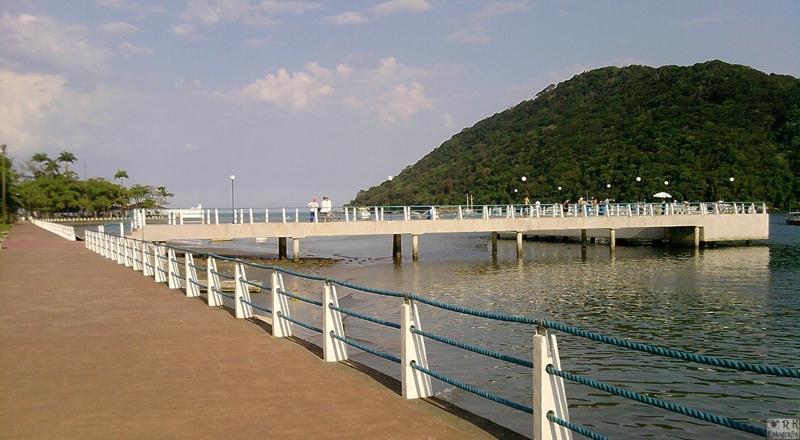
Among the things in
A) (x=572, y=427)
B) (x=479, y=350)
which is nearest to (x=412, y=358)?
(x=479, y=350)

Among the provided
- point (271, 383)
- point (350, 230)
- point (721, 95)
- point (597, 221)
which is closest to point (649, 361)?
point (271, 383)

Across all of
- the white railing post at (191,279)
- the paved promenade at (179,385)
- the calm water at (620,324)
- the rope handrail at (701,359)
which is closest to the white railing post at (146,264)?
the calm water at (620,324)

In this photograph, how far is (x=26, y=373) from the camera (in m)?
8.90

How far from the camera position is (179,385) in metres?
8.19

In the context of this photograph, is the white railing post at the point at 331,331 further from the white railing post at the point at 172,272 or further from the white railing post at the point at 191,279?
the white railing post at the point at 172,272

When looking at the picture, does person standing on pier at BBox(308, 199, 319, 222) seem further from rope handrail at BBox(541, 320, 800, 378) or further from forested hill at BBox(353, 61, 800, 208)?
forested hill at BBox(353, 61, 800, 208)

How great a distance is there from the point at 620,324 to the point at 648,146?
4474 inches

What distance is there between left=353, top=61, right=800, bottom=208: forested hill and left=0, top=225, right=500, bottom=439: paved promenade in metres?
82.3

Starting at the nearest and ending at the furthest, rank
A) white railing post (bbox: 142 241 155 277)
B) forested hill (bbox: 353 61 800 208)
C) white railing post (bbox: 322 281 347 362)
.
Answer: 1. white railing post (bbox: 322 281 347 362)
2. white railing post (bbox: 142 241 155 277)
3. forested hill (bbox: 353 61 800 208)

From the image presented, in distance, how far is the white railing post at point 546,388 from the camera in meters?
5.67

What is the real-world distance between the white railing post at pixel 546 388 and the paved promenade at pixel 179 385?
2.57ft

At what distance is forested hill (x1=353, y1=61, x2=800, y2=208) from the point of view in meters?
116

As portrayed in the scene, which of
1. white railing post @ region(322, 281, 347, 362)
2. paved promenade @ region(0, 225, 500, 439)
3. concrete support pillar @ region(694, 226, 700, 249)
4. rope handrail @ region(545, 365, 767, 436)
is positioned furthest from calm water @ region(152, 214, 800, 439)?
concrete support pillar @ region(694, 226, 700, 249)

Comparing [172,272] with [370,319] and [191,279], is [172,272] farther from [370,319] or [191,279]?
[370,319]
